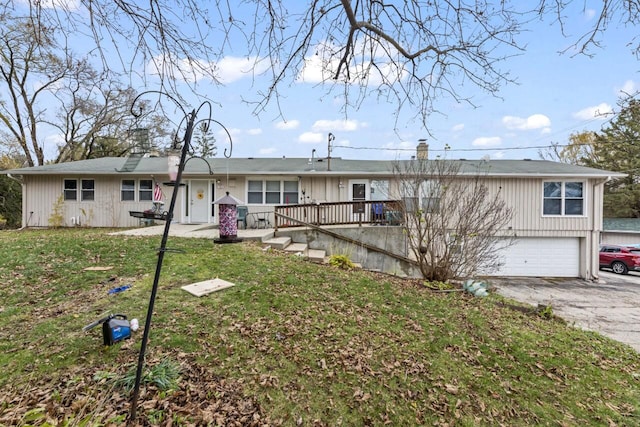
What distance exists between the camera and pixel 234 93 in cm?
302

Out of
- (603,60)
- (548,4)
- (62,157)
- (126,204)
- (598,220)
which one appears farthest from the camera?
(62,157)

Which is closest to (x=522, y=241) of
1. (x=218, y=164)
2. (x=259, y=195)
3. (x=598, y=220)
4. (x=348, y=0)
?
(x=598, y=220)

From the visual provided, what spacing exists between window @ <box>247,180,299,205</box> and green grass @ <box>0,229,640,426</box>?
732cm

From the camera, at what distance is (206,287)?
4.56 metres

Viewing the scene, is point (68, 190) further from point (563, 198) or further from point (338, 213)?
point (563, 198)

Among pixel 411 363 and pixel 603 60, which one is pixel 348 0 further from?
pixel 411 363

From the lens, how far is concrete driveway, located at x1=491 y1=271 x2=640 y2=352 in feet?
21.6

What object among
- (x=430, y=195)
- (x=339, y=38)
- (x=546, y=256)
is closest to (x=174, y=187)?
(x=339, y=38)

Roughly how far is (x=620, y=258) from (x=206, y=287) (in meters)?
19.3

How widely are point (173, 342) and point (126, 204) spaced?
11579mm

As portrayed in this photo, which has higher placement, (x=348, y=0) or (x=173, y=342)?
(x=348, y=0)

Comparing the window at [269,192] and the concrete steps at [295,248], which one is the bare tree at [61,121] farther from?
the concrete steps at [295,248]

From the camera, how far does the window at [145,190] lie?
12.6 metres

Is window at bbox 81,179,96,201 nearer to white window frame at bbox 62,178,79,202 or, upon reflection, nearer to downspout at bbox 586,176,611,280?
white window frame at bbox 62,178,79,202
